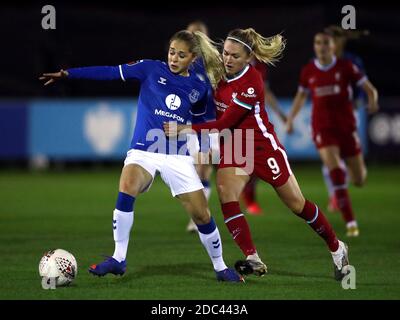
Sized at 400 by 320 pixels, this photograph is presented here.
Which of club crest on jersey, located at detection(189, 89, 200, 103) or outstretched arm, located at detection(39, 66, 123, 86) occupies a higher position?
outstretched arm, located at detection(39, 66, 123, 86)

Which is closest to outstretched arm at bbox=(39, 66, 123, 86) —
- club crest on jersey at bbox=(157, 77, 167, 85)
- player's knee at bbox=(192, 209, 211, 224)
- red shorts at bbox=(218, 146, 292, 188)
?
club crest on jersey at bbox=(157, 77, 167, 85)

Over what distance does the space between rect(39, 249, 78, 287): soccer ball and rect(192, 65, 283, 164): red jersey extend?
1.44m

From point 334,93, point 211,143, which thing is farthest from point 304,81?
point 211,143

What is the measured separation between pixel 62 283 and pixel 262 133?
205 centimetres

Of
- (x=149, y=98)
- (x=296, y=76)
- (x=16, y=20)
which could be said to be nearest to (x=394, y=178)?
(x=296, y=76)

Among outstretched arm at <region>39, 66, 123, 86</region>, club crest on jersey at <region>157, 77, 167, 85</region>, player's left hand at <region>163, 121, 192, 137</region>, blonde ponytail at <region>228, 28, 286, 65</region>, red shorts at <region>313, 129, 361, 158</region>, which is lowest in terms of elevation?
red shorts at <region>313, 129, 361, 158</region>

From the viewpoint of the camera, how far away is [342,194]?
446 inches

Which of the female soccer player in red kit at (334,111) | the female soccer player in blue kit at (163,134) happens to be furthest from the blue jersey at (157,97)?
the female soccer player in red kit at (334,111)

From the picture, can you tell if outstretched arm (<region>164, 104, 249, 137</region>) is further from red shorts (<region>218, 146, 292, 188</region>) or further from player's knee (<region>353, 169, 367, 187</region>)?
player's knee (<region>353, 169, 367, 187</region>)

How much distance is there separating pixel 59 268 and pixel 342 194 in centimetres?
485

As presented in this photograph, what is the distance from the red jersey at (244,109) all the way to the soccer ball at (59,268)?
144cm

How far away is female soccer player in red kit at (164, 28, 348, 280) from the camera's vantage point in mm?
7871

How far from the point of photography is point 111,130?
66.4 ft

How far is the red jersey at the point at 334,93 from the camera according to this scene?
1170 cm
